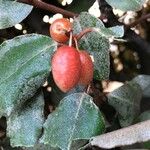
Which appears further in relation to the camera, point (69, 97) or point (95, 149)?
point (95, 149)

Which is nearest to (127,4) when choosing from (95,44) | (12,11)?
(95,44)

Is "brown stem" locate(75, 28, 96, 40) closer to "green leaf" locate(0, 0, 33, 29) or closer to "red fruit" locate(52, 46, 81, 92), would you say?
"red fruit" locate(52, 46, 81, 92)

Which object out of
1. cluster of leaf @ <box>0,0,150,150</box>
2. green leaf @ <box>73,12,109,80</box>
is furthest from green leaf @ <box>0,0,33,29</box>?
green leaf @ <box>73,12,109,80</box>

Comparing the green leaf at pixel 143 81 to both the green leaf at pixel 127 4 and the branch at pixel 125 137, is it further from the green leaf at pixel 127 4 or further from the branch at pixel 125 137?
the branch at pixel 125 137

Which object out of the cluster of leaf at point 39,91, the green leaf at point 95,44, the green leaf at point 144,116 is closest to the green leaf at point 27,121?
the cluster of leaf at point 39,91

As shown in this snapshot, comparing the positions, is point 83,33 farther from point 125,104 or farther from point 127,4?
point 125,104

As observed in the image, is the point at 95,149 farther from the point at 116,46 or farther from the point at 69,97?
the point at 116,46

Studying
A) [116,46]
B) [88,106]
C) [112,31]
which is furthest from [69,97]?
[116,46]
